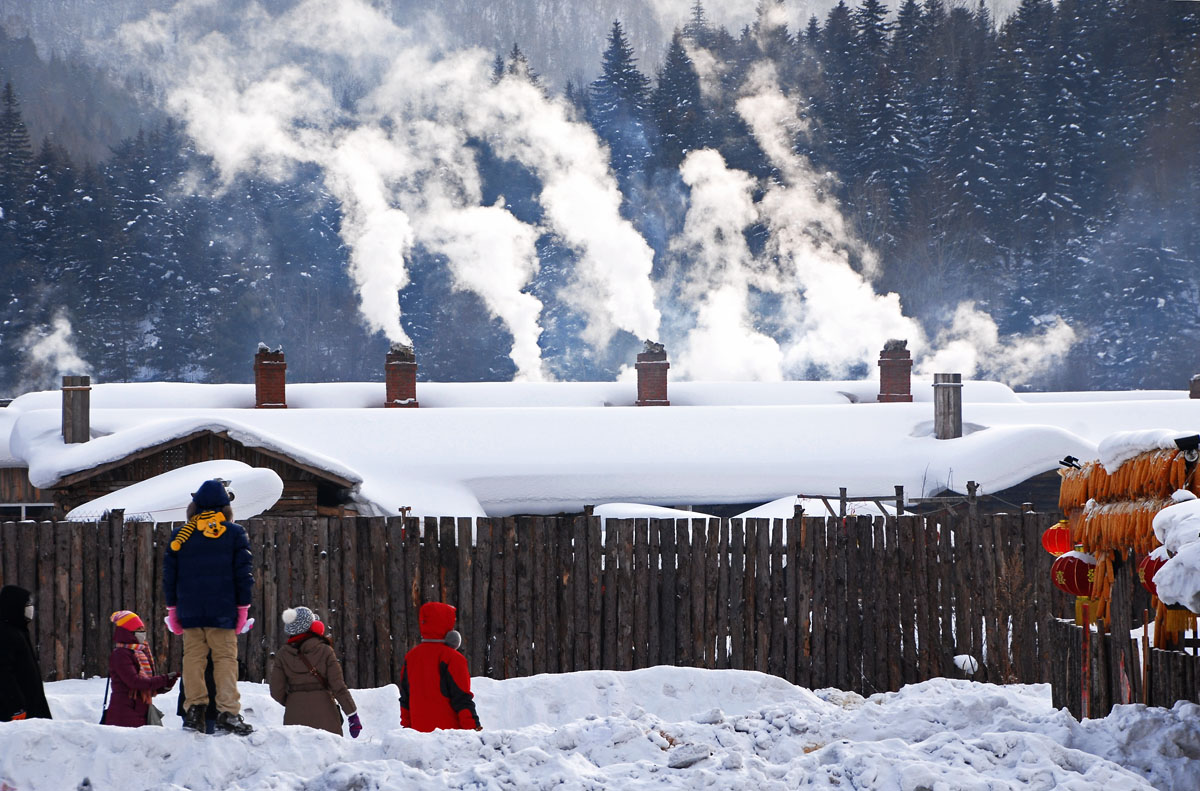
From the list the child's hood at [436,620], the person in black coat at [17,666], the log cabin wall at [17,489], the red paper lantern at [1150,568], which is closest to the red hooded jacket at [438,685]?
the child's hood at [436,620]

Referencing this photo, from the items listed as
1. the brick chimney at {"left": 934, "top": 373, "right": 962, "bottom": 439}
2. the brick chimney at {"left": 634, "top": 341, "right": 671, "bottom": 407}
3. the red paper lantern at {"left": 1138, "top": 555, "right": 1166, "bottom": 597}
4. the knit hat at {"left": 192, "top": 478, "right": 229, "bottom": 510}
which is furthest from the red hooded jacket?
the brick chimney at {"left": 634, "top": 341, "right": 671, "bottom": 407}

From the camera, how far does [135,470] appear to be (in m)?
15.0

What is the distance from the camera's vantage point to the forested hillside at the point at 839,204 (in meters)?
55.0

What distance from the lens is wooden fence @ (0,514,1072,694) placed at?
9250 millimetres

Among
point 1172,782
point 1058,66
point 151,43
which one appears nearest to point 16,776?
point 1172,782

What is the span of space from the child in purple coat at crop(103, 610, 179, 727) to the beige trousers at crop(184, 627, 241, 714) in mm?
935

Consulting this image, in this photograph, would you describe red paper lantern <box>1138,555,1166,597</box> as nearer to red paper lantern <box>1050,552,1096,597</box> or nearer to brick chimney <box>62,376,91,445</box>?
red paper lantern <box>1050,552,1096,597</box>

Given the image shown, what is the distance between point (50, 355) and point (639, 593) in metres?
52.1

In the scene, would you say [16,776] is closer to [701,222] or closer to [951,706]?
[951,706]

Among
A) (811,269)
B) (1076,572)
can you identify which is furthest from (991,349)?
(1076,572)

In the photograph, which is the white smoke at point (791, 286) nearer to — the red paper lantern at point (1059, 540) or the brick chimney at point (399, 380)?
the brick chimney at point (399, 380)

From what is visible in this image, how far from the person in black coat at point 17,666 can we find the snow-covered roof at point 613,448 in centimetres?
684

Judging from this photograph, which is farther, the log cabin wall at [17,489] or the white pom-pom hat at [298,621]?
the log cabin wall at [17,489]

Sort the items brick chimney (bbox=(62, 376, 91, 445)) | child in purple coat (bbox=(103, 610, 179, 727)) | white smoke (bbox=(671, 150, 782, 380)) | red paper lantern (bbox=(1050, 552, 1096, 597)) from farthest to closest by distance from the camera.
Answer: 1. white smoke (bbox=(671, 150, 782, 380))
2. brick chimney (bbox=(62, 376, 91, 445))
3. child in purple coat (bbox=(103, 610, 179, 727))
4. red paper lantern (bbox=(1050, 552, 1096, 597))
